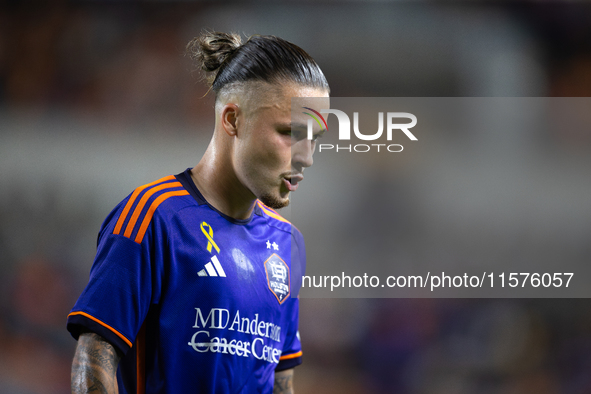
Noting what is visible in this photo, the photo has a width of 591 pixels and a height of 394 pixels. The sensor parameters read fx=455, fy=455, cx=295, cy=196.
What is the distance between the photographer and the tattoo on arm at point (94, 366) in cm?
78

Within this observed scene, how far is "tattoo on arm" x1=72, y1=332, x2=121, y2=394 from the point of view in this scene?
78 centimetres

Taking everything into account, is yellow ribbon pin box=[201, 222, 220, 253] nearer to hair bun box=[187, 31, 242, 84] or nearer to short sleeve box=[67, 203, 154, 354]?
short sleeve box=[67, 203, 154, 354]

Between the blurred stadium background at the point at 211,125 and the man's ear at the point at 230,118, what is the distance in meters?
0.99

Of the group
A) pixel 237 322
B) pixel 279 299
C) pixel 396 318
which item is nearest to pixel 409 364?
pixel 396 318

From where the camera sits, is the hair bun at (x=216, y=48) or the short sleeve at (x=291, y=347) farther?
the short sleeve at (x=291, y=347)

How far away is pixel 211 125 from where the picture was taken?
2.36 metres

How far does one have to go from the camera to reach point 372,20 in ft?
6.99

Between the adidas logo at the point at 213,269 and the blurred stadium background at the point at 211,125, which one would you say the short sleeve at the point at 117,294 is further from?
the blurred stadium background at the point at 211,125

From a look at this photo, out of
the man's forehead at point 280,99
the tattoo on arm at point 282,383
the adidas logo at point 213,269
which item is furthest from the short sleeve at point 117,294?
the tattoo on arm at point 282,383

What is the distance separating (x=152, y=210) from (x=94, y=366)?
29 cm

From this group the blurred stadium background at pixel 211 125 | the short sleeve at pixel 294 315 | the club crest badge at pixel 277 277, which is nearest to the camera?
the club crest badge at pixel 277 277

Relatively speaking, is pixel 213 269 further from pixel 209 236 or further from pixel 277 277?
pixel 277 277

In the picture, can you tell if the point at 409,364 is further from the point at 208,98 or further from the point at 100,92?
the point at 100,92

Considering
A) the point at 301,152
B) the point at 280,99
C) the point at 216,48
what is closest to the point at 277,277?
the point at 301,152
